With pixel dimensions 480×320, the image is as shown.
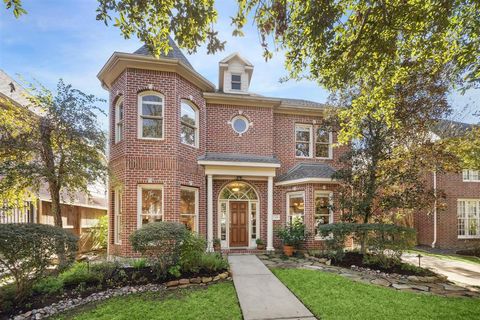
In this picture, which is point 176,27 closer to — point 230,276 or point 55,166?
point 55,166

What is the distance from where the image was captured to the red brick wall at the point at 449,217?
51.5 ft

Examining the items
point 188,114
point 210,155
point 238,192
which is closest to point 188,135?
point 188,114

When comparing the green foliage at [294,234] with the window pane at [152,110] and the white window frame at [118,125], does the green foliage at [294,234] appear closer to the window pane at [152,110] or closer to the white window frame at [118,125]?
the window pane at [152,110]

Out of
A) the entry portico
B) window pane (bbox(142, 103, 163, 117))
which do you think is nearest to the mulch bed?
the entry portico

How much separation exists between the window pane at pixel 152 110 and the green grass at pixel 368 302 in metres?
7.34

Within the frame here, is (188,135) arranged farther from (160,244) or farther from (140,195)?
(160,244)

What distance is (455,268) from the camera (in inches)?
378

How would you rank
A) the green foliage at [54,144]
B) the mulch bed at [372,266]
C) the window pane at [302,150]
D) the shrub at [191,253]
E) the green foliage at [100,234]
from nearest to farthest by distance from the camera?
the shrub at [191,253] → the green foliage at [54,144] → the mulch bed at [372,266] → the green foliage at [100,234] → the window pane at [302,150]

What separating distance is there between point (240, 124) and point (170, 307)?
8.58 metres

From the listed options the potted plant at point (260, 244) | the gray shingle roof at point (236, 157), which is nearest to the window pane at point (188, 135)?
the gray shingle roof at point (236, 157)

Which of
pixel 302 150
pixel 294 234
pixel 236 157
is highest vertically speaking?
pixel 302 150

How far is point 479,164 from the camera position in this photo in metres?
10.4

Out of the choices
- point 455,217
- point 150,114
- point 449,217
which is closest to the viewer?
point 150,114

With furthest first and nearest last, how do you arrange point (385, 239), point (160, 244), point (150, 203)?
point (150, 203) < point (385, 239) < point (160, 244)
